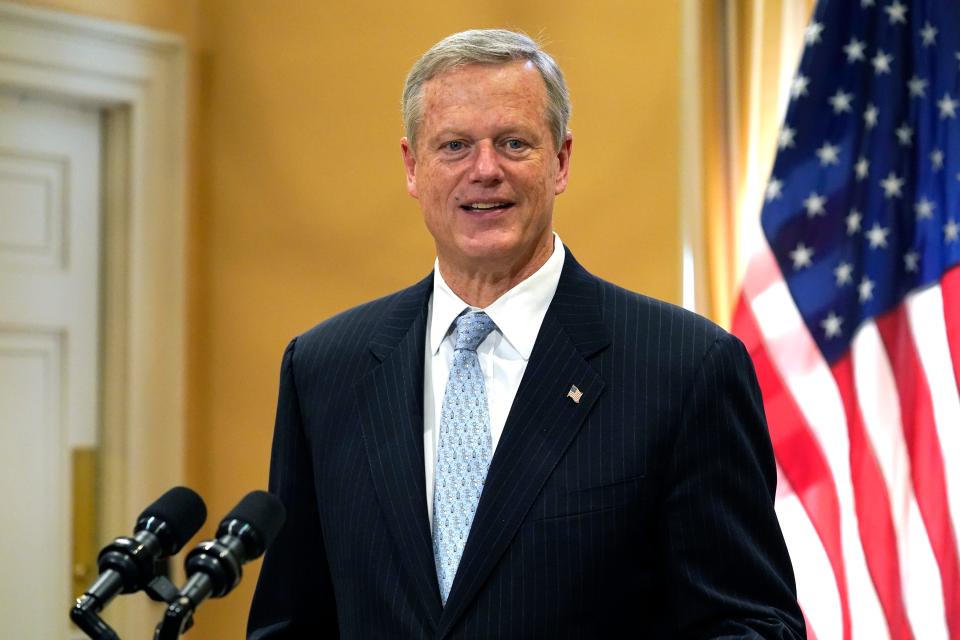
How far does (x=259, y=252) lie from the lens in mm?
3945

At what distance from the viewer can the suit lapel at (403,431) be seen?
5.60 ft

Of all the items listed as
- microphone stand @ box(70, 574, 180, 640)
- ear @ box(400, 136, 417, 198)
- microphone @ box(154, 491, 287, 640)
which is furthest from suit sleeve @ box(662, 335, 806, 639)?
microphone stand @ box(70, 574, 180, 640)

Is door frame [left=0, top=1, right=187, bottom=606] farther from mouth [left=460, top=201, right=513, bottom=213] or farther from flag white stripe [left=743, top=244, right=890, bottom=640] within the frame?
mouth [left=460, top=201, right=513, bottom=213]

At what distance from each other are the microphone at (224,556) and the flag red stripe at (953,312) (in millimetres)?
1863

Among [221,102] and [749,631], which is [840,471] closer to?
[749,631]

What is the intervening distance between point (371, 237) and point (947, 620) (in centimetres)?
180

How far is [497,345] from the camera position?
6.08ft

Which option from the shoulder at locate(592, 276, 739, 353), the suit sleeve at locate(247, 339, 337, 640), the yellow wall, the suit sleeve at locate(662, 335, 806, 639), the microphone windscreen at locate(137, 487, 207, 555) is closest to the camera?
the microphone windscreen at locate(137, 487, 207, 555)

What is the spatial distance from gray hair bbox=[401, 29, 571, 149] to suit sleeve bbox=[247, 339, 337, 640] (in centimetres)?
49

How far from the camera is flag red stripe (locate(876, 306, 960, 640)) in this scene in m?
2.70

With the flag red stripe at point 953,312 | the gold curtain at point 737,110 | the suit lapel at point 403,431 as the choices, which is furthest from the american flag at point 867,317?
the suit lapel at point 403,431

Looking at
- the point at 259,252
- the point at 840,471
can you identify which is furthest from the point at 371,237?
the point at 840,471

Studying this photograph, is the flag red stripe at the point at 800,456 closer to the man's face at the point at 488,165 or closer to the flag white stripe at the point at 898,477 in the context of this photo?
the flag white stripe at the point at 898,477

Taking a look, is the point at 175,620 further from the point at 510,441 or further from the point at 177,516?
the point at 510,441
